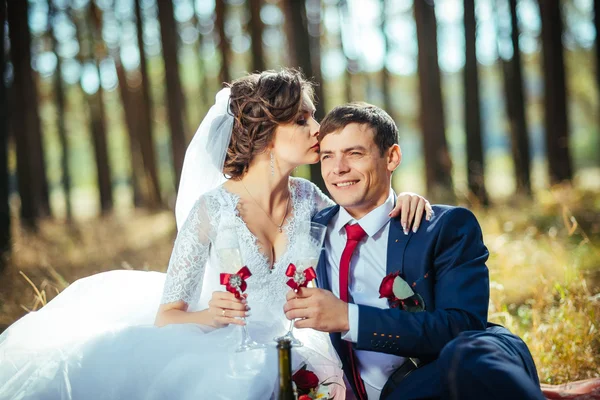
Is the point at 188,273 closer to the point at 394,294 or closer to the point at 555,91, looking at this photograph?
the point at 394,294

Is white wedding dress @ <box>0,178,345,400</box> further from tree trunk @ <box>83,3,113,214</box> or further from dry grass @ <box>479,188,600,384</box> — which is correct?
tree trunk @ <box>83,3,113,214</box>

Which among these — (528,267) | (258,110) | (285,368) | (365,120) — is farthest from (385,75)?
(285,368)

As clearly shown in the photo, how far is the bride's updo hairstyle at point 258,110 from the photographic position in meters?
A: 3.67

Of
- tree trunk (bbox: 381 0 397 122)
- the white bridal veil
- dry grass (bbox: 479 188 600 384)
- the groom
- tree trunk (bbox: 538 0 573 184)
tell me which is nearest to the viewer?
the groom

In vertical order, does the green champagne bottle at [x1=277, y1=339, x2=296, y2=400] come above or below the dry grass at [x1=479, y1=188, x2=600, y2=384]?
above

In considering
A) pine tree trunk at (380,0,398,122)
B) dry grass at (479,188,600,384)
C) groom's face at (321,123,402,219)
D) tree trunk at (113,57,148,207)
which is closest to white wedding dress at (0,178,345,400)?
groom's face at (321,123,402,219)

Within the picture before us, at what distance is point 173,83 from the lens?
12664 millimetres

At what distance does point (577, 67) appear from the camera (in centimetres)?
2339

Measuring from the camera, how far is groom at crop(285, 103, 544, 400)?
2436 mm

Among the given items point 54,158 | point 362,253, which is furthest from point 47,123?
point 362,253

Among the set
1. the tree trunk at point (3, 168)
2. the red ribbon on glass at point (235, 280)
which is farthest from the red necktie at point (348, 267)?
the tree trunk at point (3, 168)

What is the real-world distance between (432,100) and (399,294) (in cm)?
993

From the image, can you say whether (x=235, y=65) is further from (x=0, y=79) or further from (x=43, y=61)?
(x=0, y=79)

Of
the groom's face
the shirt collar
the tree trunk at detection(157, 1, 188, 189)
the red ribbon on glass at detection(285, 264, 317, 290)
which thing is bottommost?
the red ribbon on glass at detection(285, 264, 317, 290)
